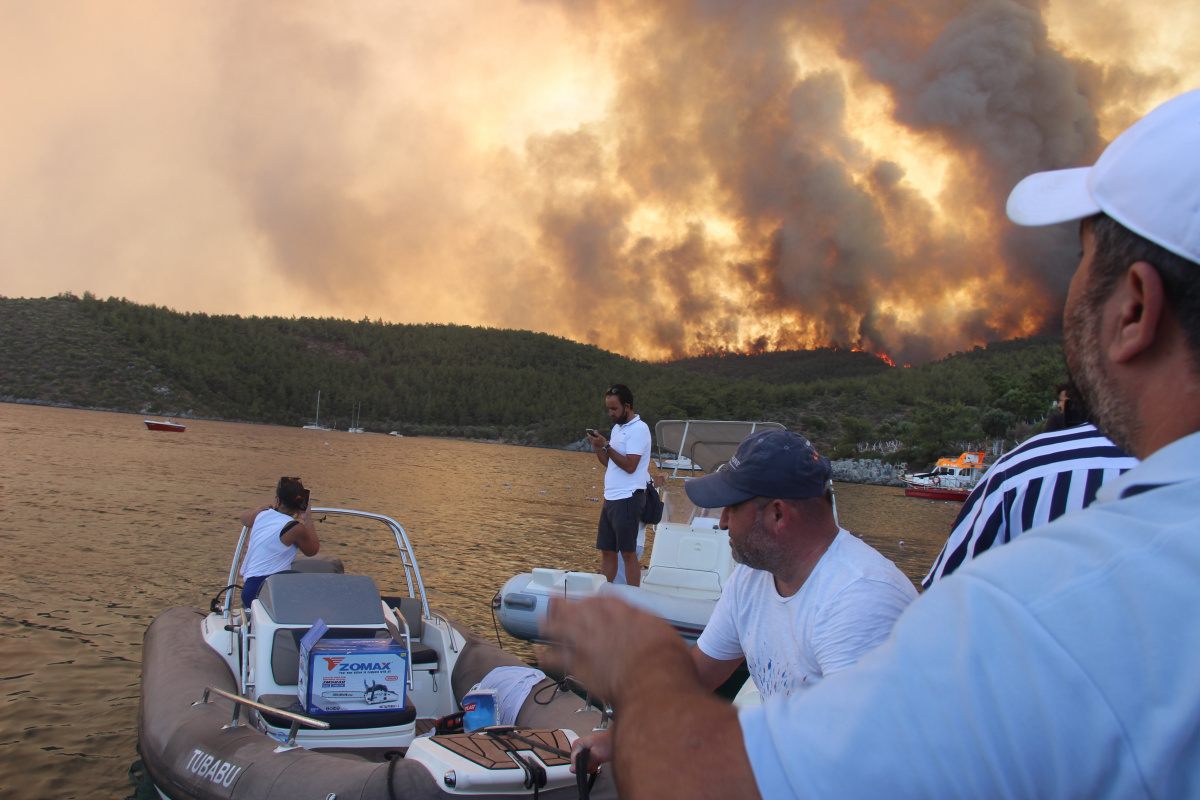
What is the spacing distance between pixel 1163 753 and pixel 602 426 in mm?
103061

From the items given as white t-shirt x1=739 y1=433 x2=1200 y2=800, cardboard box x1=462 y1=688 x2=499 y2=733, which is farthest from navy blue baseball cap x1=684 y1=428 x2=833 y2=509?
cardboard box x1=462 y1=688 x2=499 y2=733

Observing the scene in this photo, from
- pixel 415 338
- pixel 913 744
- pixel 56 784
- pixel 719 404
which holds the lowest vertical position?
pixel 56 784

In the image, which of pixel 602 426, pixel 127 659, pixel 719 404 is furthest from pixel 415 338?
pixel 127 659

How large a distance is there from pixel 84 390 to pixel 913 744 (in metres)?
113

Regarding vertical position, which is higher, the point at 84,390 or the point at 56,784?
the point at 84,390

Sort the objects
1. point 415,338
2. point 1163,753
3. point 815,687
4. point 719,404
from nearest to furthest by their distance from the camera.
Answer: point 1163,753
point 815,687
point 719,404
point 415,338

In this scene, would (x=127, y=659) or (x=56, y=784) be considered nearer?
A: (x=56, y=784)

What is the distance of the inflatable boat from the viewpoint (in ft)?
11.1

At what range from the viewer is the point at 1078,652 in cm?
56

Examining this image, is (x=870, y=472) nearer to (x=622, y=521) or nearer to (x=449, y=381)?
(x=622, y=521)

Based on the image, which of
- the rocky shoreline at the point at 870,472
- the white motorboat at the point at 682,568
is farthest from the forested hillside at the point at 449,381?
the white motorboat at the point at 682,568

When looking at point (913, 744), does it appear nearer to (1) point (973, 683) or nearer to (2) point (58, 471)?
(1) point (973, 683)

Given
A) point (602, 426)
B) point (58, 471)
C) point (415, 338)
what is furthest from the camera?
point (415, 338)

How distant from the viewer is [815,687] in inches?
26.3
